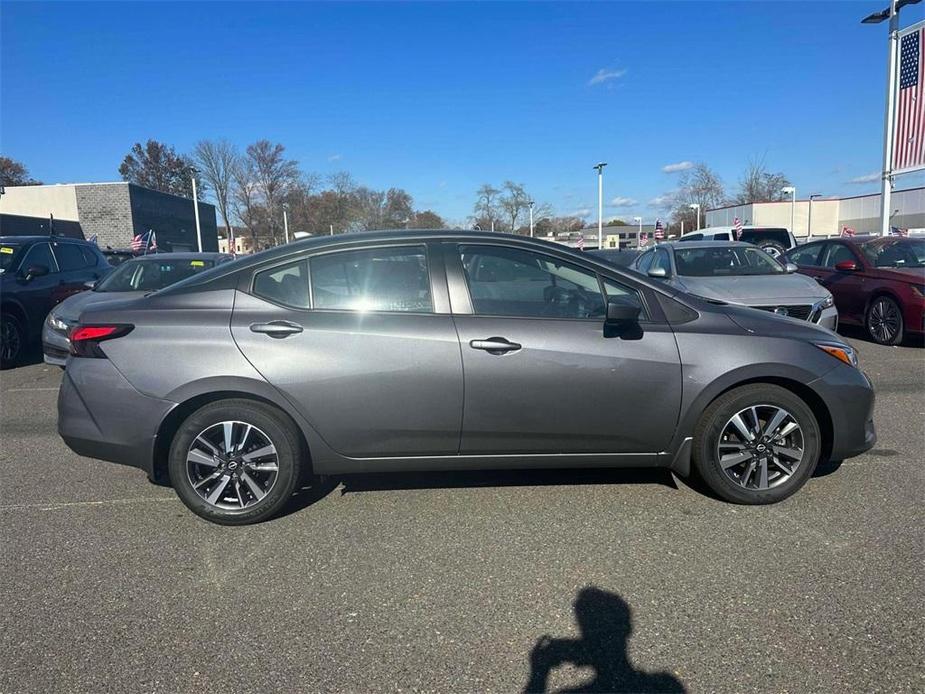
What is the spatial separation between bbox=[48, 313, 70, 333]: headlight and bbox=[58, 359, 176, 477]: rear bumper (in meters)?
4.47

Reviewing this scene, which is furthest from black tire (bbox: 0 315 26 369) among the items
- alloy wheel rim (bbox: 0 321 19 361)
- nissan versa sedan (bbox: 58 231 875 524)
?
nissan versa sedan (bbox: 58 231 875 524)

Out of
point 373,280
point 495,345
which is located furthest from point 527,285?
point 373,280

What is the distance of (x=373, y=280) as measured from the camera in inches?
142

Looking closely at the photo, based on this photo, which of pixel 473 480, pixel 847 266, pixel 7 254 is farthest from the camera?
pixel 847 266

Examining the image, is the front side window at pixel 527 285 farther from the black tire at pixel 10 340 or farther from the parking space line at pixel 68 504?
the black tire at pixel 10 340

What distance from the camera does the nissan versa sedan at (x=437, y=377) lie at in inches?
134

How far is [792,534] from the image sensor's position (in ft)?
→ 10.9

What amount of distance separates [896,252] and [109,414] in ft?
34.8

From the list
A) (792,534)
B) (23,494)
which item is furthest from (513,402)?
(23,494)

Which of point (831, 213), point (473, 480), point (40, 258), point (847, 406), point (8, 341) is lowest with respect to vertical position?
point (473, 480)

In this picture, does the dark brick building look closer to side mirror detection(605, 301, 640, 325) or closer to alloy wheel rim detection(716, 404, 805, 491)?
side mirror detection(605, 301, 640, 325)

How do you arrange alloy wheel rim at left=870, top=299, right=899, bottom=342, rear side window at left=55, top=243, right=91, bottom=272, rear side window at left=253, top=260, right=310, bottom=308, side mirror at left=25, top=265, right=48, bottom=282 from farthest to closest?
rear side window at left=55, top=243, right=91, bottom=272, alloy wheel rim at left=870, top=299, right=899, bottom=342, side mirror at left=25, top=265, right=48, bottom=282, rear side window at left=253, top=260, right=310, bottom=308

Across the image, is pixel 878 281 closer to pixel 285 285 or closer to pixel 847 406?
pixel 847 406

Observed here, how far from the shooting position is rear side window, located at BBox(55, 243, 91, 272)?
9.52 m
